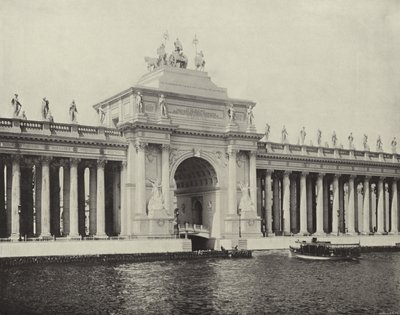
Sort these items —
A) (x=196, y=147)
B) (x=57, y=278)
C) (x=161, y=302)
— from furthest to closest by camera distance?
1. (x=196, y=147)
2. (x=57, y=278)
3. (x=161, y=302)

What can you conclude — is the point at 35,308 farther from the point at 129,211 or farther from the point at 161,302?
the point at 129,211

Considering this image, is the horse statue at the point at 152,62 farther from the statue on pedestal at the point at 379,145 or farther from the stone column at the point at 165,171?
the statue on pedestal at the point at 379,145

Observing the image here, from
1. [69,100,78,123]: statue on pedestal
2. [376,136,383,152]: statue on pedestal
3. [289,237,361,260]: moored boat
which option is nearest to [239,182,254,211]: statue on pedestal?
[289,237,361,260]: moored boat

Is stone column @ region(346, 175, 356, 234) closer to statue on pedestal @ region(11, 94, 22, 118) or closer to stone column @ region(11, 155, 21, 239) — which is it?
stone column @ region(11, 155, 21, 239)

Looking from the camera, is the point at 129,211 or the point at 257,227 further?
the point at 257,227

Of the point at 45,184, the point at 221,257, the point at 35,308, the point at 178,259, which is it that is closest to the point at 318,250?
the point at 221,257

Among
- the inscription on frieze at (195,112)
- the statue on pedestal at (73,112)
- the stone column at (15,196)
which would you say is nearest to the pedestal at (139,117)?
the inscription on frieze at (195,112)

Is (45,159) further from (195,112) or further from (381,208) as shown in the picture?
(381,208)
